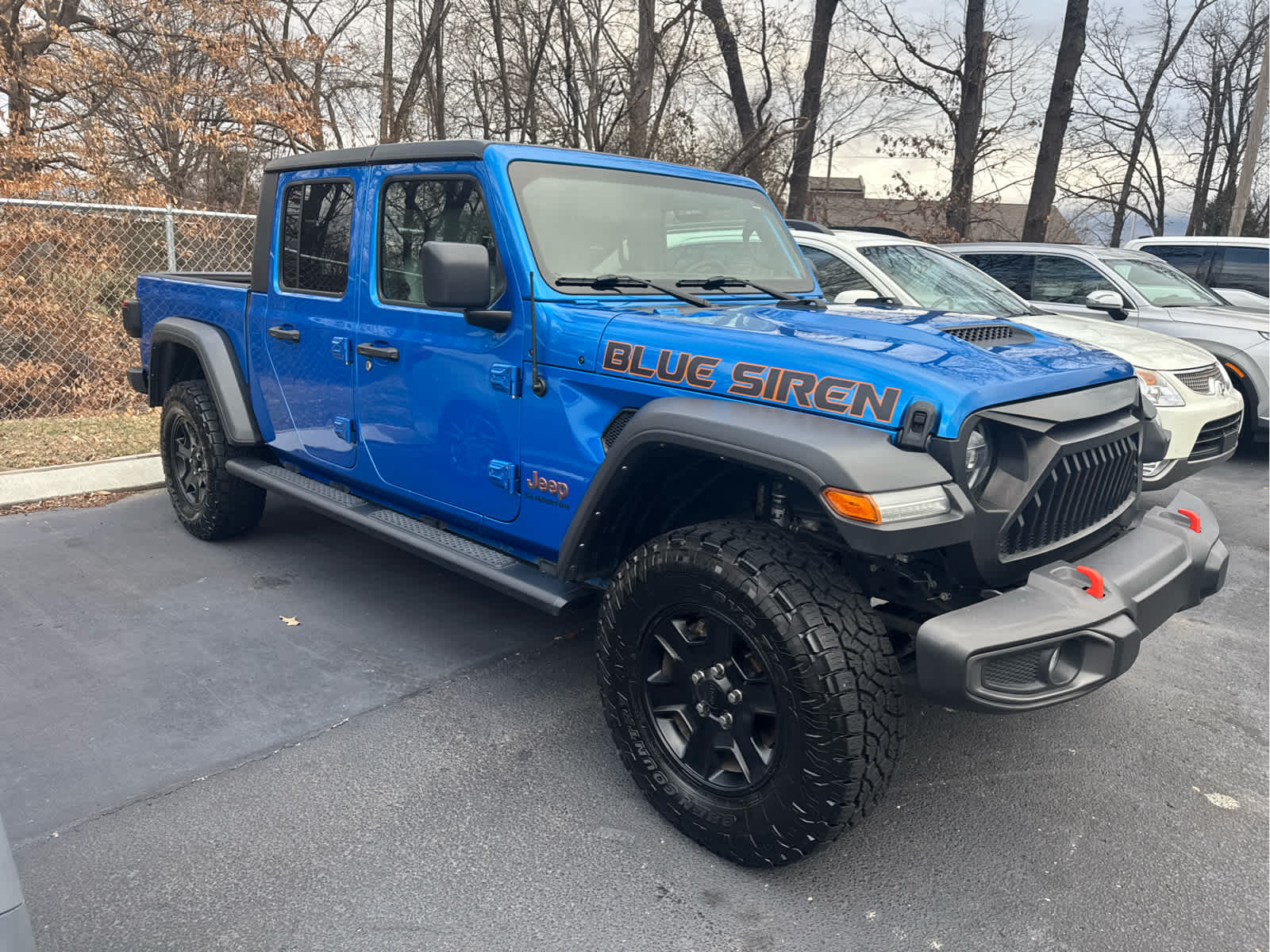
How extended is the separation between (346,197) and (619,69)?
9.51m

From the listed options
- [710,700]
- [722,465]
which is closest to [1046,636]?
[710,700]

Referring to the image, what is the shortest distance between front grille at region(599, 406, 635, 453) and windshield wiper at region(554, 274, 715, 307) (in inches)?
21.6

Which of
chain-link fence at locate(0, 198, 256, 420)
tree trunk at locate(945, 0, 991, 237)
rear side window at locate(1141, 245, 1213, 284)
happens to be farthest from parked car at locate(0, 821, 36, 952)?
tree trunk at locate(945, 0, 991, 237)

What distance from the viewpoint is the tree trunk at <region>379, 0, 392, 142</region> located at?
45.5ft

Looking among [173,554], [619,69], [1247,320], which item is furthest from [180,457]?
[619,69]

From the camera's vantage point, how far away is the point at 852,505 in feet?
7.18

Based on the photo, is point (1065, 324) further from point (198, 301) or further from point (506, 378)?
point (198, 301)

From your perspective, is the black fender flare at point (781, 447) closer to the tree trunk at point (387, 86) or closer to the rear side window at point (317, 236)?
the rear side window at point (317, 236)

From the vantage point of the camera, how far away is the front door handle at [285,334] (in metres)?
4.19

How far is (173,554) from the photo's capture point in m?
4.88

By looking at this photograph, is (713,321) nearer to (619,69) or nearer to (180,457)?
(180,457)

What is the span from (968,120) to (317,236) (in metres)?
14.8

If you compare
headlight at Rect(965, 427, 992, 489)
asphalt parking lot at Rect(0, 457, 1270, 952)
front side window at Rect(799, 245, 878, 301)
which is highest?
front side window at Rect(799, 245, 878, 301)

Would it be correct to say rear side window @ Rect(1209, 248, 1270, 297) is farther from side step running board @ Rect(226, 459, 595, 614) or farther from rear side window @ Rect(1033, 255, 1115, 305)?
side step running board @ Rect(226, 459, 595, 614)
